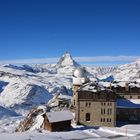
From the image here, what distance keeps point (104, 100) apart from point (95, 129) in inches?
406

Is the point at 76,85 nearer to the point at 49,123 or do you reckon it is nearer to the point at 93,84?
the point at 93,84

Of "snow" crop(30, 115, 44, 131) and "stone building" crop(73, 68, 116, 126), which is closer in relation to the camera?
"snow" crop(30, 115, 44, 131)

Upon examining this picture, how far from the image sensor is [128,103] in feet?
386

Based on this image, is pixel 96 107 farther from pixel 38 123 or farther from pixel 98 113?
pixel 38 123

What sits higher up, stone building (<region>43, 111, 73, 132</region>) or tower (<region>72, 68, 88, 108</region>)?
tower (<region>72, 68, 88, 108</region>)

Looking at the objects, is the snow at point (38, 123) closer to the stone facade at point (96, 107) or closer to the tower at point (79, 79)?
the stone facade at point (96, 107)

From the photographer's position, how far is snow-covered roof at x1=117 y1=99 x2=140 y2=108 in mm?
114594

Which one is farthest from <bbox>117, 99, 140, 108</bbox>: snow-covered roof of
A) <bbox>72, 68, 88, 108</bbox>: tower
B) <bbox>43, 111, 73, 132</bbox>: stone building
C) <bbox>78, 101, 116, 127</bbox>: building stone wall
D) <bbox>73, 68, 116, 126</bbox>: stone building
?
<bbox>43, 111, 73, 132</bbox>: stone building

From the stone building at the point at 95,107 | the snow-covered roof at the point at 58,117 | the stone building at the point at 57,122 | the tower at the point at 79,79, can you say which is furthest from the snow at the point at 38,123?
the tower at the point at 79,79

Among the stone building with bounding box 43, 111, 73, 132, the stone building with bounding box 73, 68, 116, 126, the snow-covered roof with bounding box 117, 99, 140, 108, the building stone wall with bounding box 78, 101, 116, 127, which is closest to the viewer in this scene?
the stone building with bounding box 43, 111, 73, 132

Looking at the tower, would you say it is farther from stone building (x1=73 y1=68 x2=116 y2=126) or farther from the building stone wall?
the building stone wall

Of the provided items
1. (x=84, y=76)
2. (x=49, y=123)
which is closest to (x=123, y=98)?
(x=84, y=76)

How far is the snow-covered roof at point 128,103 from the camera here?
4512 inches

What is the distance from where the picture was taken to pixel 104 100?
104 meters
